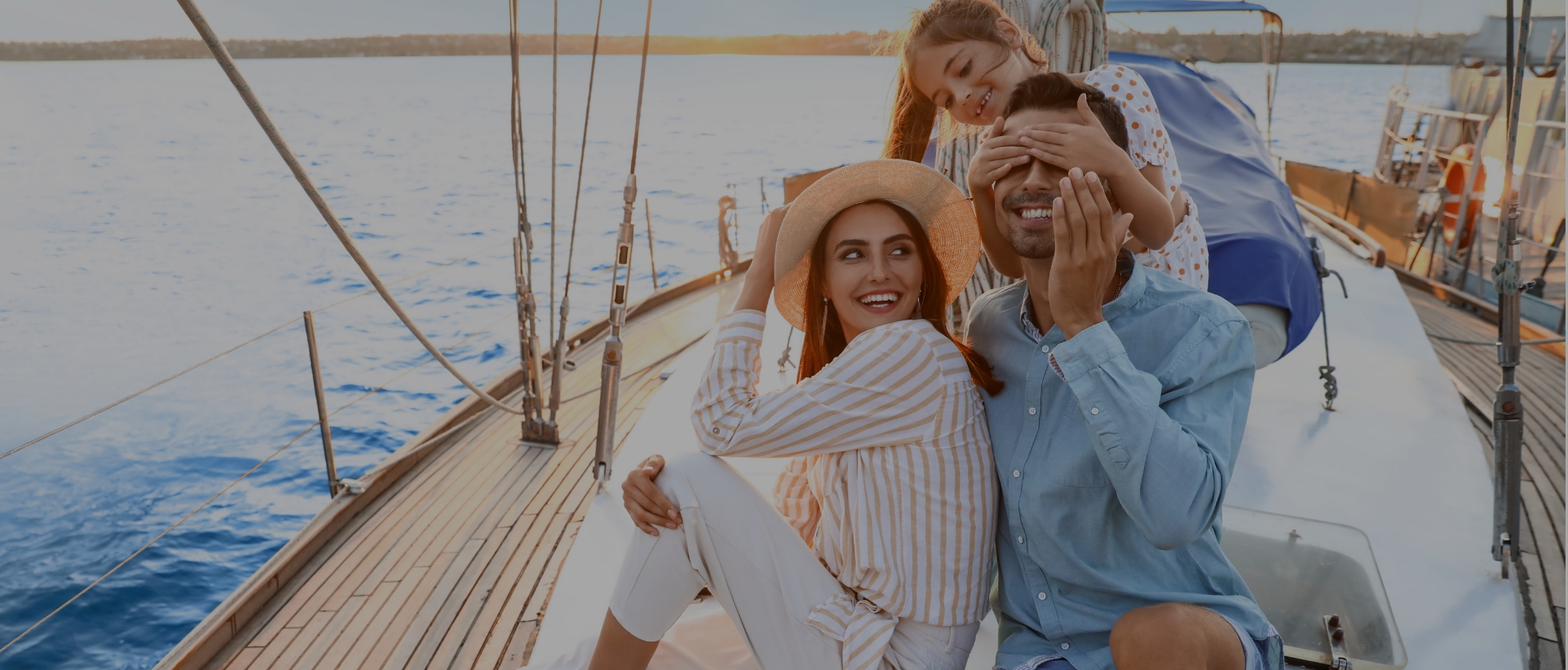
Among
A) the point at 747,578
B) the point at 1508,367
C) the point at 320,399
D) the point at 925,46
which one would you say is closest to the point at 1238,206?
the point at 1508,367

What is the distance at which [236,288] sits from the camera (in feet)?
42.7

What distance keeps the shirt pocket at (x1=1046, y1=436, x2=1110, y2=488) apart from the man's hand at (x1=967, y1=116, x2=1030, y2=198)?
0.34m

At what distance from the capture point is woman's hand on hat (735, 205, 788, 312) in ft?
4.61

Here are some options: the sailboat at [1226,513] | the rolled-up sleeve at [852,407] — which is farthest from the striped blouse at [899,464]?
the sailboat at [1226,513]

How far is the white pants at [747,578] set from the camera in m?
1.28

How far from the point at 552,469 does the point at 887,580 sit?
2.27 m

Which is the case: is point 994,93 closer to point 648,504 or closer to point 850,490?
point 850,490

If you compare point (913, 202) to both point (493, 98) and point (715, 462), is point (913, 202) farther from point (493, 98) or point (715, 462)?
point (493, 98)

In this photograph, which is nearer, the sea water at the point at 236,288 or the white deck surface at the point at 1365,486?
the white deck surface at the point at 1365,486

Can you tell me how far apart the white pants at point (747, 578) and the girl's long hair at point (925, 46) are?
0.90 metres

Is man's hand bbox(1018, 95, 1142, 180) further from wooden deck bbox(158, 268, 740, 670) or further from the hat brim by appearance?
wooden deck bbox(158, 268, 740, 670)

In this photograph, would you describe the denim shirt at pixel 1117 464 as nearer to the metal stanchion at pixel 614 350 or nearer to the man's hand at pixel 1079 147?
the man's hand at pixel 1079 147

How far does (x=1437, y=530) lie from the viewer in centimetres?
220

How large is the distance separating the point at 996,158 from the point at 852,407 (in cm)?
37
